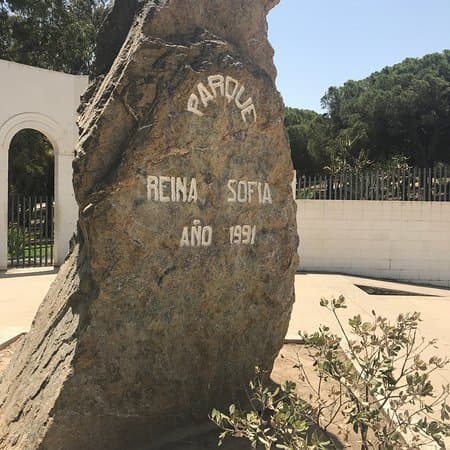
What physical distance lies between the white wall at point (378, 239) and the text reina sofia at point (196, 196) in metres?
8.30

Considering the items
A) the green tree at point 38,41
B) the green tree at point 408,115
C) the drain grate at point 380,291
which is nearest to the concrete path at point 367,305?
the drain grate at point 380,291

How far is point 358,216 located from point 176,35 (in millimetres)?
9092

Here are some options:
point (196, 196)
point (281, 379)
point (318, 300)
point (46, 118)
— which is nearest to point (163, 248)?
point (196, 196)

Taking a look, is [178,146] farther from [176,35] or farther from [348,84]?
[348,84]

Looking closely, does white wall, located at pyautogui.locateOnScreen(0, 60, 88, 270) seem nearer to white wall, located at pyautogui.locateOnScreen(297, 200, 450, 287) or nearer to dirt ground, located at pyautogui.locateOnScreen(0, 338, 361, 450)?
white wall, located at pyautogui.locateOnScreen(297, 200, 450, 287)

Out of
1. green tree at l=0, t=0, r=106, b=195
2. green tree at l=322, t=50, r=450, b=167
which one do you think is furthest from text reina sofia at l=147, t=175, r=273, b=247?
green tree at l=322, t=50, r=450, b=167

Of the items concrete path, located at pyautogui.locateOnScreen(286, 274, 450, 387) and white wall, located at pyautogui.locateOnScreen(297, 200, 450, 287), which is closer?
concrete path, located at pyautogui.locateOnScreen(286, 274, 450, 387)

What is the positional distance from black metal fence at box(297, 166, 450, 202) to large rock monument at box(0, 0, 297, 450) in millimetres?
8391

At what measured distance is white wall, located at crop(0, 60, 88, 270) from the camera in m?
10.9

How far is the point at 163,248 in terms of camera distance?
3.00 meters

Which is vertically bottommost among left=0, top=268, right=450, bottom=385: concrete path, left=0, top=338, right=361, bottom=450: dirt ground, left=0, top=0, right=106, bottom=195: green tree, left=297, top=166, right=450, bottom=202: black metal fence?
left=0, top=268, right=450, bottom=385: concrete path

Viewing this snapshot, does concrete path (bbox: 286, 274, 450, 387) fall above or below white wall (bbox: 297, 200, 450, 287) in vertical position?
below

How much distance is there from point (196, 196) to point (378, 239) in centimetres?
913

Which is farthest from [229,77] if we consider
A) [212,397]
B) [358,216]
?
[358,216]
